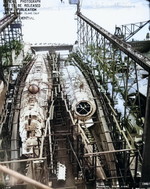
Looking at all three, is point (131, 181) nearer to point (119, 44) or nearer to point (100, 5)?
point (119, 44)

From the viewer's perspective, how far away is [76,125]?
16.5ft

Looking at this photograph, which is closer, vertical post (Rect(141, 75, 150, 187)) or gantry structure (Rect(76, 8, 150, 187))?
vertical post (Rect(141, 75, 150, 187))

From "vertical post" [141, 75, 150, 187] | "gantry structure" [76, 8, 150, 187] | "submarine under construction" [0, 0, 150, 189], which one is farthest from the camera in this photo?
"submarine under construction" [0, 0, 150, 189]

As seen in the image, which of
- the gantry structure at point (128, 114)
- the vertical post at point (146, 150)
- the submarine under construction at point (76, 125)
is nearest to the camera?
the vertical post at point (146, 150)

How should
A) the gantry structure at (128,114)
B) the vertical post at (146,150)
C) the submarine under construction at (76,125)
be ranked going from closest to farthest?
the vertical post at (146,150)
the gantry structure at (128,114)
the submarine under construction at (76,125)

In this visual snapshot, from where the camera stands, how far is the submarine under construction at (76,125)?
170 inches

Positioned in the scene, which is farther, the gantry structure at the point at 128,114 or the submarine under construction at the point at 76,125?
the submarine under construction at the point at 76,125

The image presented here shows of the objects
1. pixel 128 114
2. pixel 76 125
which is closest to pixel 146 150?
pixel 76 125

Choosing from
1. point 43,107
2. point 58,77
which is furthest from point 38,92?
point 58,77

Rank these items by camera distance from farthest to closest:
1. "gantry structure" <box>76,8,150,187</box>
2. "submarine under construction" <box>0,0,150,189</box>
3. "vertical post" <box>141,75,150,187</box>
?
"submarine under construction" <box>0,0,150,189</box> < "gantry structure" <box>76,8,150,187</box> < "vertical post" <box>141,75,150,187</box>

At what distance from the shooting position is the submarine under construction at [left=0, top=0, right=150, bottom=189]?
4324mm

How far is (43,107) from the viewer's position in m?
6.21

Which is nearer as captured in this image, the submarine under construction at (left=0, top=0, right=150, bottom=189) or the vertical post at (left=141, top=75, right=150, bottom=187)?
the vertical post at (left=141, top=75, right=150, bottom=187)

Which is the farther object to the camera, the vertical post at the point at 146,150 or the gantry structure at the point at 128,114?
the gantry structure at the point at 128,114
